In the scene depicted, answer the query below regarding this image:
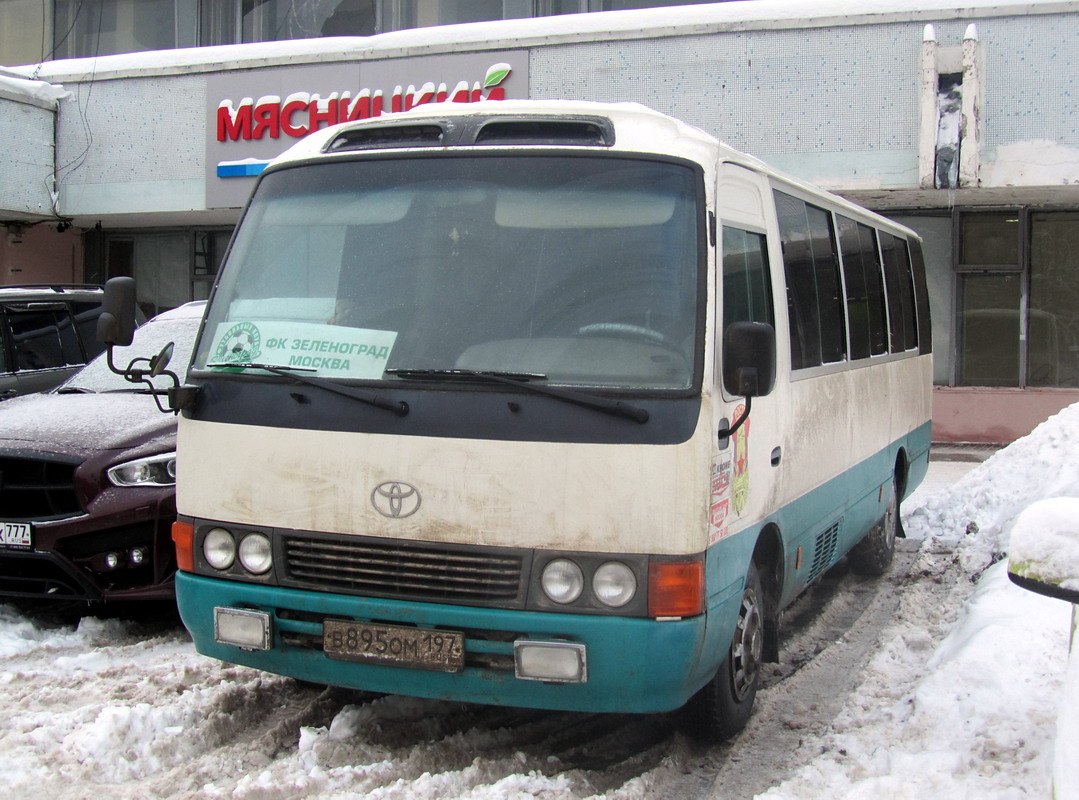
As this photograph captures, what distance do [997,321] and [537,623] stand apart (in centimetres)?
1286

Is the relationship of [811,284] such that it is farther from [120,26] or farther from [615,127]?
[120,26]

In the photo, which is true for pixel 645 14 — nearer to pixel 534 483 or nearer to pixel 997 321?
pixel 997 321

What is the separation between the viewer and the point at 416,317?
167 inches

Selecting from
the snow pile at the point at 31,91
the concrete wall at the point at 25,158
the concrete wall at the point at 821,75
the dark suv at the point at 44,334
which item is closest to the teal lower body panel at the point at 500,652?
the dark suv at the point at 44,334

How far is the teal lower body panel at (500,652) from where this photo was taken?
12.8ft

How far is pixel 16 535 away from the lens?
6000 millimetres

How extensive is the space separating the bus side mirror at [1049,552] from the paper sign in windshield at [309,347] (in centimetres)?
235

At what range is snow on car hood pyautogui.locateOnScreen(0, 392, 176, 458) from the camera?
6.17 m

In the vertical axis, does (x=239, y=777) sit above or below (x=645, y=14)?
below

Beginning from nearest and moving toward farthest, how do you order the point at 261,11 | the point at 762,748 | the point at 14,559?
the point at 762,748
the point at 14,559
the point at 261,11

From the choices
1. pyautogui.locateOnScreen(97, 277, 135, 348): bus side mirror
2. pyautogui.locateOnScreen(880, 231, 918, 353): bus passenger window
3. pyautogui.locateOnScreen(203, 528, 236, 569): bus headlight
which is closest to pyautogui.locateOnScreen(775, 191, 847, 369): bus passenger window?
pyautogui.locateOnScreen(880, 231, 918, 353): bus passenger window

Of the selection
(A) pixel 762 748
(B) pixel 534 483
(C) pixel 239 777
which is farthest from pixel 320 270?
(A) pixel 762 748

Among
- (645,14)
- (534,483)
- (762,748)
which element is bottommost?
(762,748)

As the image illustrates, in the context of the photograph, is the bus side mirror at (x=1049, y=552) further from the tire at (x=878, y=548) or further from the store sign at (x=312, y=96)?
the store sign at (x=312, y=96)
